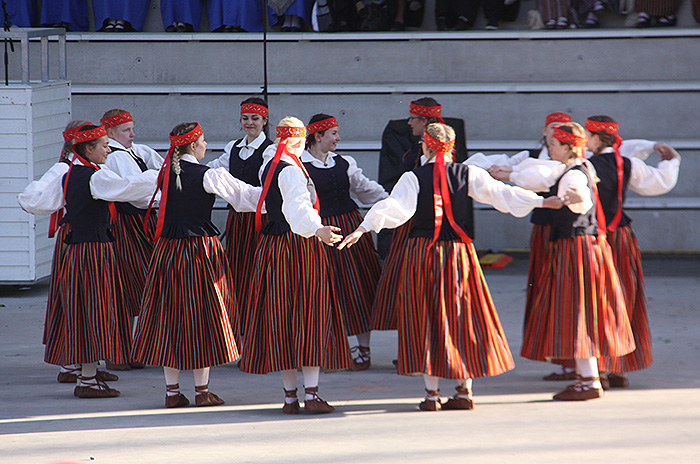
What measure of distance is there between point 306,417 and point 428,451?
728mm

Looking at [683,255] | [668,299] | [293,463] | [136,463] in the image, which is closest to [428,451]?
[293,463]

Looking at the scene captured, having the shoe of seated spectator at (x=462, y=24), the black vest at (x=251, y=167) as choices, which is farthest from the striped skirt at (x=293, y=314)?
the shoe of seated spectator at (x=462, y=24)

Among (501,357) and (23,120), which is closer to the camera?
(501,357)

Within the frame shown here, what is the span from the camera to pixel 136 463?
11.7ft

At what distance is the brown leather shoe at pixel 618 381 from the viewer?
4.58 metres

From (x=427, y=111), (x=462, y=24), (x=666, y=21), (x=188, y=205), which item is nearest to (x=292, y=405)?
(x=188, y=205)

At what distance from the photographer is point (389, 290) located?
4.56m

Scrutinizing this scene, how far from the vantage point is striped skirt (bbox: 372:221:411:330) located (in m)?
4.53

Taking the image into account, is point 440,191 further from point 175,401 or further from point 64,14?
point 64,14

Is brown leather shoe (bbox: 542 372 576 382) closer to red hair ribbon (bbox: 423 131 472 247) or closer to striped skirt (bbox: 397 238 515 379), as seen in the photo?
striped skirt (bbox: 397 238 515 379)

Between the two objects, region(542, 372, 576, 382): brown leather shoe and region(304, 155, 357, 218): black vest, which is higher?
region(304, 155, 357, 218): black vest

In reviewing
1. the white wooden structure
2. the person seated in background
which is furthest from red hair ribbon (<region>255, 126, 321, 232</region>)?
the person seated in background

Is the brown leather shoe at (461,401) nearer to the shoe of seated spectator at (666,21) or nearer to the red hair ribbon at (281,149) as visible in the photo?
the red hair ribbon at (281,149)

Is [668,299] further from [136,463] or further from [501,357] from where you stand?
[136,463]
